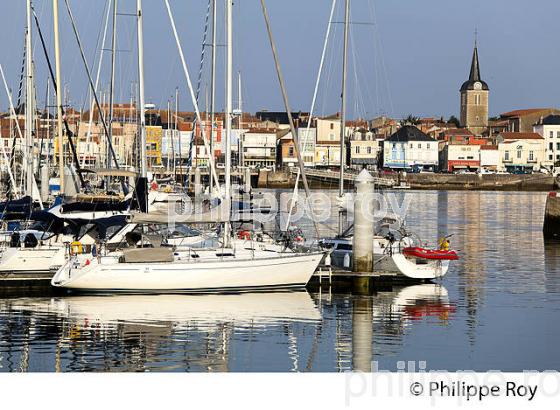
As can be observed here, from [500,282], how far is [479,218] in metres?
34.2

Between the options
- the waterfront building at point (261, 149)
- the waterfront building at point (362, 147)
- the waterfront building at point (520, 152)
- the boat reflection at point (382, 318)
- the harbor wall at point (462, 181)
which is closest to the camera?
the boat reflection at point (382, 318)

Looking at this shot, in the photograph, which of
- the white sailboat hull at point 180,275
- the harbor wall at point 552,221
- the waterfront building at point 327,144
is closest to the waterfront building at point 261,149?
the waterfront building at point 327,144

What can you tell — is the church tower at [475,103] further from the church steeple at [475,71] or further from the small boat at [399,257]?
the small boat at [399,257]

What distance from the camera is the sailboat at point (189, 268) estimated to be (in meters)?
23.4

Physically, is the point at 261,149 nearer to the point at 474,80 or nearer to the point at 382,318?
the point at 474,80

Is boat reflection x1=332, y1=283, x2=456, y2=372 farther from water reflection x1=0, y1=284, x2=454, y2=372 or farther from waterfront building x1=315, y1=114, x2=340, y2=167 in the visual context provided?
waterfront building x1=315, y1=114, x2=340, y2=167

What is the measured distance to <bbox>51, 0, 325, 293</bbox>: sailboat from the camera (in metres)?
23.4

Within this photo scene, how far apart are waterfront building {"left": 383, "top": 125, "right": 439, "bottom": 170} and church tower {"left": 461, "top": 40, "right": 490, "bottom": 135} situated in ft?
117

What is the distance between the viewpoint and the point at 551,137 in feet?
477

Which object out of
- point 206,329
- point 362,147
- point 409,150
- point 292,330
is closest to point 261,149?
point 362,147

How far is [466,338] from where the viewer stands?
Answer: 20328mm
